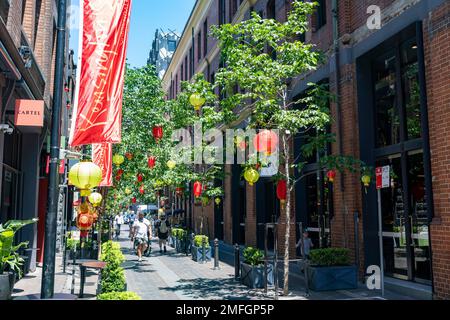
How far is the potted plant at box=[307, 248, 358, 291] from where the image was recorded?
36.1 feet

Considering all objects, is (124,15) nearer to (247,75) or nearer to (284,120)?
(247,75)

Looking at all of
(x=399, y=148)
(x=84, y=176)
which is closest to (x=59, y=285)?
(x=84, y=176)

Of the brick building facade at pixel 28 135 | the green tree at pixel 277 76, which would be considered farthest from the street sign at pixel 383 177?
the brick building facade at pixel 28 135

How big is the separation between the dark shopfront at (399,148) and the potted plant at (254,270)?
9.33ft

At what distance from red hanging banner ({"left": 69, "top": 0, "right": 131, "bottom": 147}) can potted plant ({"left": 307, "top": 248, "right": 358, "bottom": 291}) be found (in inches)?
252

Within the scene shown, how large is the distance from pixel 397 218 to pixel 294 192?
501 cm

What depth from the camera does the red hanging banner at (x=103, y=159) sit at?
13.1 metres

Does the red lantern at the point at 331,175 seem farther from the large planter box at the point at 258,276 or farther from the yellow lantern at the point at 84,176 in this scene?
the yellow lantern at the point at 84,176

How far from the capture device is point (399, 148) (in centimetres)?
1119

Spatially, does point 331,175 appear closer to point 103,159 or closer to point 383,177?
point 383,177

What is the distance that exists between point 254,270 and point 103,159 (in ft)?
18.4

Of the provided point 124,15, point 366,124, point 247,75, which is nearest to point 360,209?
point 366,124

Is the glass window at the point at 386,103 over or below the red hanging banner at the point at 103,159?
over

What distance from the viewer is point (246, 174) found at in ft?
34.9
